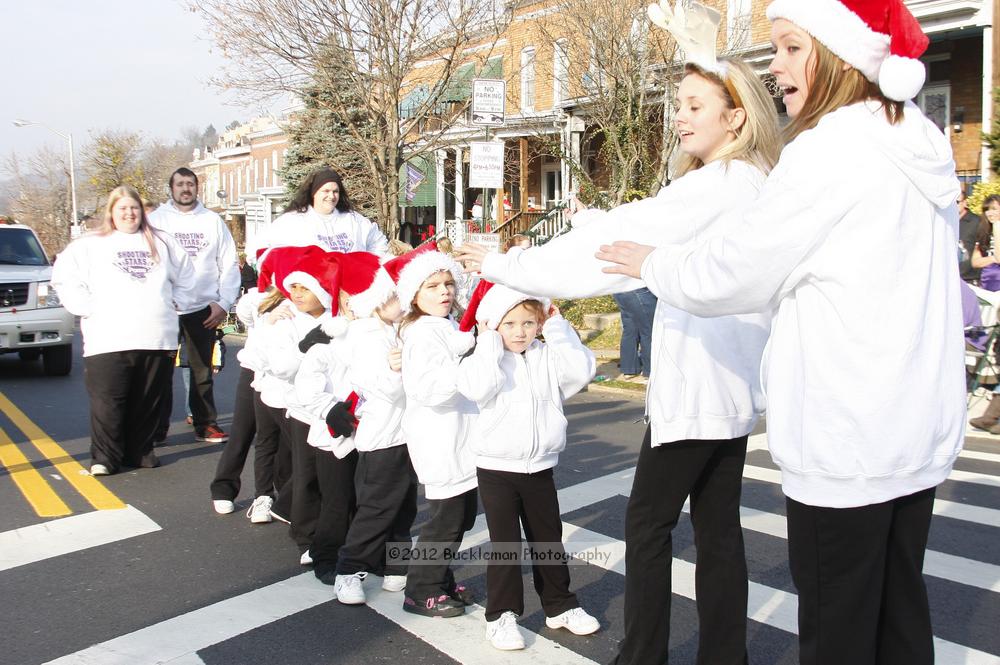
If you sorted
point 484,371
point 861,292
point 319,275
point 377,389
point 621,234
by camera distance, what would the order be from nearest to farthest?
point 861,292
point 621,234
point 484,371
point 377,389
point 319,275

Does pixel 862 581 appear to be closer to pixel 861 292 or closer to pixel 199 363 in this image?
pixel 861 292

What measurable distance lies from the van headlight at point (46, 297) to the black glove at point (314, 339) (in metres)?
9.51

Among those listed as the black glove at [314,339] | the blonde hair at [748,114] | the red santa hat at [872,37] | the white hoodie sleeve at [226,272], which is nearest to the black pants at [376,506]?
the black glove at [314,339]

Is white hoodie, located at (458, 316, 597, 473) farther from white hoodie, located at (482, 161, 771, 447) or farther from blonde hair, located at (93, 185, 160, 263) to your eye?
blonde hair, located at (93, 185, 160, 263)

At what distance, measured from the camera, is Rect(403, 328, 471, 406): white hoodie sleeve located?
12.4 feet

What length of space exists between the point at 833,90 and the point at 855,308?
57cm

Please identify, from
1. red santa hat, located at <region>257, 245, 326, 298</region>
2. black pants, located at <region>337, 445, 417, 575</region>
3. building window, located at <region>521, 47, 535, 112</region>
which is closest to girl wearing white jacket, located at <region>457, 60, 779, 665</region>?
black pants, located at <region>337, 445, 417, 575</region>

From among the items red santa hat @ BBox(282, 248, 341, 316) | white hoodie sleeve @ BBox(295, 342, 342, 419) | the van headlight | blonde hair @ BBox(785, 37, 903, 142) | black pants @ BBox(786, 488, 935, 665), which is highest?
blonde hair @ BBox(785, 37, 903, 142)

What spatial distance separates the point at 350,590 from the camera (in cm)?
420

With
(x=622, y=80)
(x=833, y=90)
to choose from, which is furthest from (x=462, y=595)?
(x=622, y=80)

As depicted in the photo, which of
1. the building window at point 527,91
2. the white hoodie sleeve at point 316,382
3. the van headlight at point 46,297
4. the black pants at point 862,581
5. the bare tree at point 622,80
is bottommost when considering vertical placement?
the black pants at point 862,581

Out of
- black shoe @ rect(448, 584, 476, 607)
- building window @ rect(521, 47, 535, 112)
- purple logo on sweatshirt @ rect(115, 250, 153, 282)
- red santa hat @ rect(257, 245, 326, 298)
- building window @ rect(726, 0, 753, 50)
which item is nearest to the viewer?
black shoe @ rect(448, 584, 476, 607)

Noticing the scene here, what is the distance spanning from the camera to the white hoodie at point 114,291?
683cm

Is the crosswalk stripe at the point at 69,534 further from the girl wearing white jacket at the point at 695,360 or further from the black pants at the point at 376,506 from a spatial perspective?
the girl wearing white jacket at the point at 695,360
